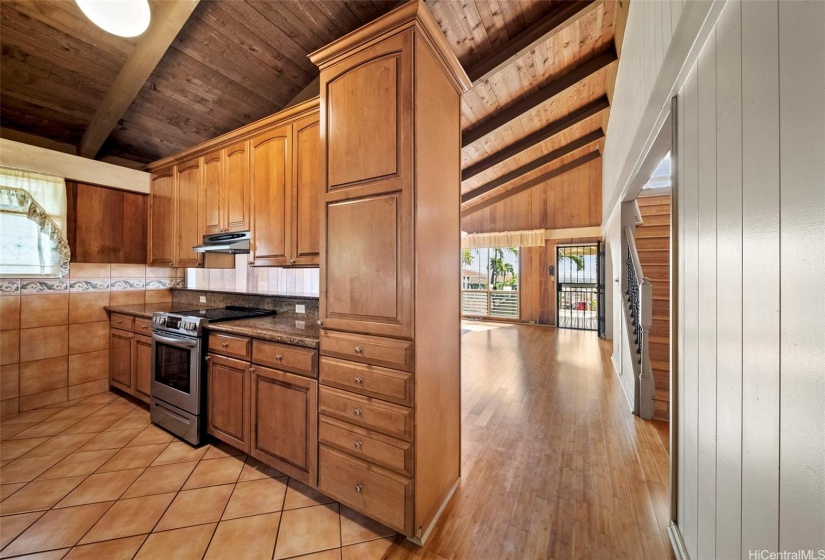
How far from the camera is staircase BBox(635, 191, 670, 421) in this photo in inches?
110

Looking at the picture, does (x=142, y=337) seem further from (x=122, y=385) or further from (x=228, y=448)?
(x=228, y=448)

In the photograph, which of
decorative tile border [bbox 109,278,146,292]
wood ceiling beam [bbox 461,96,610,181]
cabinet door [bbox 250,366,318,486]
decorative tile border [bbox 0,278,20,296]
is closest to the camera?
cabinet door [bbox 250,366,318,486]

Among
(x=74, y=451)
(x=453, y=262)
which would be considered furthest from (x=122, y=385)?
(x=453, y=262)

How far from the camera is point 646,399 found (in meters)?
2.68

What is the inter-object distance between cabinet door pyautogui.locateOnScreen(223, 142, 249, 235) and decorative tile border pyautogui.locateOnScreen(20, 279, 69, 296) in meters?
1.82

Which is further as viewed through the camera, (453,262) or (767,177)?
(453,262)

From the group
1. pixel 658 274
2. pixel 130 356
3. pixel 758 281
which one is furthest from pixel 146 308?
pixel 658 274

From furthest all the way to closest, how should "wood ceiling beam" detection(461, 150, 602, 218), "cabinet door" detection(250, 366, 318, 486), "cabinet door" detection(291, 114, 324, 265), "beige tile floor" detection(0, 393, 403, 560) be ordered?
"wood ceiling beam" detection(461, 150, 602, 218)
"cabinet door" detection(291, 114, 324, 265)
"cabinet door" detection(250, 366, 318, 486)
"beige tile floor" detection(0, 393, 403, 560)

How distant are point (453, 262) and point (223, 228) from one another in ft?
6.97

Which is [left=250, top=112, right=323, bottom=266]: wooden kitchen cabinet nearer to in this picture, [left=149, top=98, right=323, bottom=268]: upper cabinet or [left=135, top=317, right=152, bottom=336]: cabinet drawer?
[left=149, top=98, right=323, bottom=268]: upper cabinet

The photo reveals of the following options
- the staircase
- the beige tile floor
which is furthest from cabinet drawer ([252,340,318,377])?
the staircase

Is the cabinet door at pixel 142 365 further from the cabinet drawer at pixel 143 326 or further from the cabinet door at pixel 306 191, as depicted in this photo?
the cabinet door at pixel 306 191

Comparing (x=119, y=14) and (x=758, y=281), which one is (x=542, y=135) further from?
(x=119, y=14)

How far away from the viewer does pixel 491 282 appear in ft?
27.0
